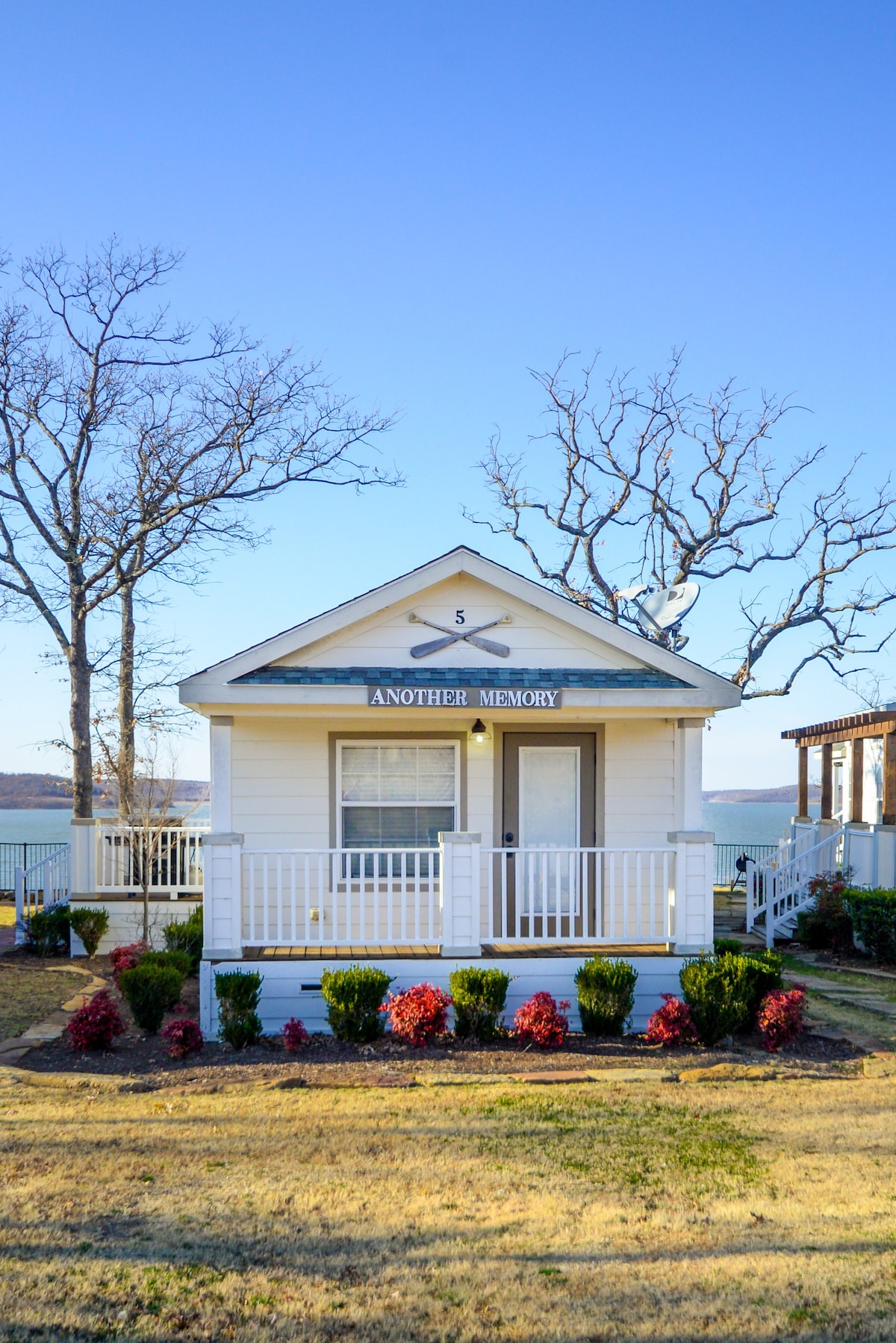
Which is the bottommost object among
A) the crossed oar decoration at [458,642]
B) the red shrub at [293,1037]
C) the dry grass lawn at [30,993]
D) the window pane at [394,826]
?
the dry grass lawn at [30,993]

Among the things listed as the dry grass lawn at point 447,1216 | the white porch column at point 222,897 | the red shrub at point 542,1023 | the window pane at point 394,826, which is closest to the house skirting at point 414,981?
the white porch column at point 222,897

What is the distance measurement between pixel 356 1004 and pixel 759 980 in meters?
3.39

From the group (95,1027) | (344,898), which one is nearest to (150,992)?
(95,1027)

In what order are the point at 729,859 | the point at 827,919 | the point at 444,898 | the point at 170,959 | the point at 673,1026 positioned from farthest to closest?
the point at 729,859
the point at 827,919
the point at 170,959
the point at 444,898
the point at 673,1026

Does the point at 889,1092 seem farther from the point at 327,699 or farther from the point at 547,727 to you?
the point at 327,699

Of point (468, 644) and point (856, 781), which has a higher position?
point (468, 644)

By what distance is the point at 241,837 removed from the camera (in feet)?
30.8

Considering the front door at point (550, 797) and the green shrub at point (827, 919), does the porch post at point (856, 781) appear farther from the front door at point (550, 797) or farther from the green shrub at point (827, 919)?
the front door at point (550, 797)

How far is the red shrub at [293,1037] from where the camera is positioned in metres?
8.41

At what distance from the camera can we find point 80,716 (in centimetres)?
2042

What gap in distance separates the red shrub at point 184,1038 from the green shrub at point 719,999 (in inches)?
159

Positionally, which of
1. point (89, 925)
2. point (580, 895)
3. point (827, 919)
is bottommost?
point (827, 919)

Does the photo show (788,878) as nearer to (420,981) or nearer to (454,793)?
(454,793)

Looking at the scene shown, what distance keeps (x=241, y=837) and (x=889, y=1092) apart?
552cm
